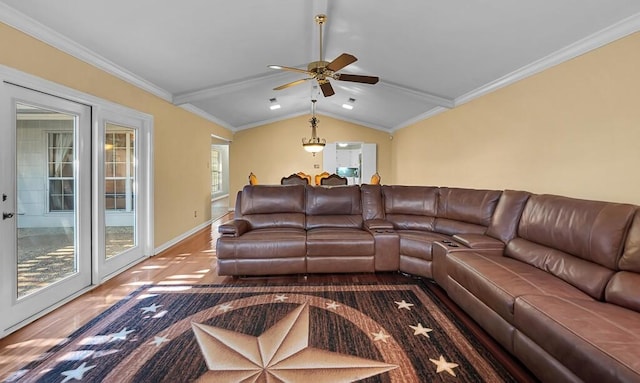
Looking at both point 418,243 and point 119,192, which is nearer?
point 418,243

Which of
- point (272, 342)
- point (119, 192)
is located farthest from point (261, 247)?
point (119, 192)

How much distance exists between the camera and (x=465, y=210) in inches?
152

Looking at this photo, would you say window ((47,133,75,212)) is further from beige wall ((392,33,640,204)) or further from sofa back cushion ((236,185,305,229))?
beige wall ((392,33,640,204))

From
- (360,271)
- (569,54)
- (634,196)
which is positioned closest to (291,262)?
(360,271)

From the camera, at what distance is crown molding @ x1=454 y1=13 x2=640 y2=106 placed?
8.16 feet

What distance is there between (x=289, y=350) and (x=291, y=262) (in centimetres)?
151

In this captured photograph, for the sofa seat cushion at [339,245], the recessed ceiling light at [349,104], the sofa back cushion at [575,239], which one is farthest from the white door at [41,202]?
the recessed ceiling light at [349,104]

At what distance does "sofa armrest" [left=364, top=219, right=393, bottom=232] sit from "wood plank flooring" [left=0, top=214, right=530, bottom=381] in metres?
0.57

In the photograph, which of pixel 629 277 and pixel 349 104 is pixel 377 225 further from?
pixel 349 104

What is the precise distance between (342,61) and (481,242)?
230 cm

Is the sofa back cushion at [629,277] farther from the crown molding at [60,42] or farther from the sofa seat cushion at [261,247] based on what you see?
the crown molding at [60,42]

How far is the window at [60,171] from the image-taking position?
2900mm

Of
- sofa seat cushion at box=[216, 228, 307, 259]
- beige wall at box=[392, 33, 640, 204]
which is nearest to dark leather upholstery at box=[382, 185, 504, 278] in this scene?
beige wall at box=[392, 33, 640, 204]

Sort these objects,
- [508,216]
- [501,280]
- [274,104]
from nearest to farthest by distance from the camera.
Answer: [501,280] < [508,216] < [274,104]
